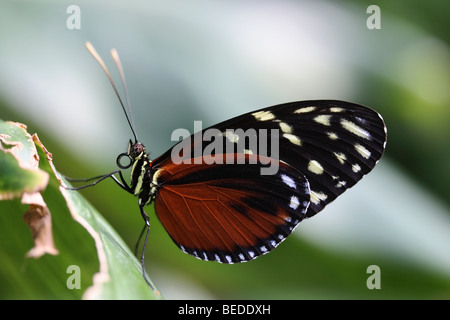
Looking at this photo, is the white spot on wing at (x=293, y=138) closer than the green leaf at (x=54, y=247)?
No

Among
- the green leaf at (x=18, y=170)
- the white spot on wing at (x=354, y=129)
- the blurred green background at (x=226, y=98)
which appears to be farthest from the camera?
the blurred green background at (x=226, y=98)

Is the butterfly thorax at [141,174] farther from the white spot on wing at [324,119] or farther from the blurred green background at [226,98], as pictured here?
the white spot on wing at [324,119]

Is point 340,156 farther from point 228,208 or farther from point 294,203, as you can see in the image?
point 228,208

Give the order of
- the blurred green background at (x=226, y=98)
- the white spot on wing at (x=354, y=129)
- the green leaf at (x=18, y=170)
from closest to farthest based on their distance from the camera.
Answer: the green leaf at (x=18, y=170)
the white spot on wing at (x=354, y=129)
the blurred green background at (x=226, y=98)

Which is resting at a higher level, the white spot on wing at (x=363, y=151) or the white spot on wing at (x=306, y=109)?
the white spot on wing at (x=306, y=109)

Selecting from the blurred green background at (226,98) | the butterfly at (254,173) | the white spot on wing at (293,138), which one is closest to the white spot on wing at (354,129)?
the butterfly at (254,173)

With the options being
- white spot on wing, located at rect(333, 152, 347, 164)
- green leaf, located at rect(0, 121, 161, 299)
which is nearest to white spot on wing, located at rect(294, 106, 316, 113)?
white spot on wing, located at rect(333, 152, 347, 164)

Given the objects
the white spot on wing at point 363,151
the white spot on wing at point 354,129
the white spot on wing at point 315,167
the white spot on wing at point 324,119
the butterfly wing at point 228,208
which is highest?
the white spot on wing at point 324,119
